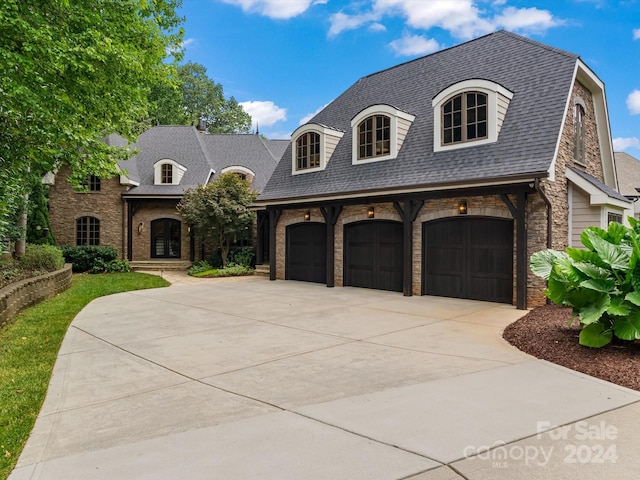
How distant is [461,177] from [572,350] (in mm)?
5671

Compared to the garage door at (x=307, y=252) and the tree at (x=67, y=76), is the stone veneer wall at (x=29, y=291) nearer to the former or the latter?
the tree at (x=67, y=76)

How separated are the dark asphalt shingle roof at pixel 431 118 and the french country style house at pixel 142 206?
6.80 metres

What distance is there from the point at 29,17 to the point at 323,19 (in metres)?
13.8

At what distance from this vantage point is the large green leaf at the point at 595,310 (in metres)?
5.32

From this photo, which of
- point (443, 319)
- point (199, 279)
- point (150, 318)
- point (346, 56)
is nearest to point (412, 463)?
point (443, 319)

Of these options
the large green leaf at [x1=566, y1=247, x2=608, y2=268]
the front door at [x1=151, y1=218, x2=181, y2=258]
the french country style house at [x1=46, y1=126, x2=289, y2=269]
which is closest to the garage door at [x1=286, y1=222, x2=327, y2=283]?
the french country style house at [x1=46, y1=126, x2=289, y2=269]

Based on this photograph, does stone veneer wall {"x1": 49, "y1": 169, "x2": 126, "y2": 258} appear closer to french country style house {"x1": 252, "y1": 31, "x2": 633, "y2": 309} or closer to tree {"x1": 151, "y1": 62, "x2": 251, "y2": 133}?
french country style house {"x1": 252, "y1": 31, "x2": 633, "y2": 309}

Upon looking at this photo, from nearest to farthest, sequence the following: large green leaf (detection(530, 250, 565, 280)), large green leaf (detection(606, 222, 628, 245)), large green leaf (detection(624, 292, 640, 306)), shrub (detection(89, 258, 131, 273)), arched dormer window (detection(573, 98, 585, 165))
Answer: large green leaf (detection(624, 292, 640, 306)), large green leaf (detection(606, 222, 628, 245)), large green leaf (detection(530, 250, 565, 280)), arched dormer window (detection(573, 98, 585, 165)), shrub (detection(89, 258, 131, 273))

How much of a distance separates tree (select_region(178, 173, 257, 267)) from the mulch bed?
13.0 m

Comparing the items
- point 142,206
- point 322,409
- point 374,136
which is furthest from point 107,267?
point 322,409

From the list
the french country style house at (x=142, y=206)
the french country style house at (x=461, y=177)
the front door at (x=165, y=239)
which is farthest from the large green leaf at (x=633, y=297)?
the front door at (x=165, y=239)

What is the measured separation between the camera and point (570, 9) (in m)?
13.0

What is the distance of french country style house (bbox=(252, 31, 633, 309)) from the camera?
32.5 ft

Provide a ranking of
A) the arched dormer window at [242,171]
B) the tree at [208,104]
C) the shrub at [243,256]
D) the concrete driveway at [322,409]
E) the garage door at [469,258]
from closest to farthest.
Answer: the concrete driveway at [322,409] → the garage door at [469,258] → the shrub at [243,256] → the arched dormer window at [242,171] → the tree at [208,104]
